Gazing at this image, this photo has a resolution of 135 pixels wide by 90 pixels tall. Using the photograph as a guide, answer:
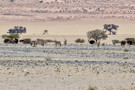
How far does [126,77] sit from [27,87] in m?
7.06

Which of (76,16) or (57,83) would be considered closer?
(57,83)

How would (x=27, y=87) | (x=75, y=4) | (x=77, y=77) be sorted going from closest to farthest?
(x=27, y=87) → (x=77, y=77) → (x=75, y=4)

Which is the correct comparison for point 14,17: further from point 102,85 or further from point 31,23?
point 102,85

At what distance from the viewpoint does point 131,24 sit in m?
162

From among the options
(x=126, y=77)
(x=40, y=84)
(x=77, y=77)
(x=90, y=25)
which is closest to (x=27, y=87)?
(x=40, y=84)

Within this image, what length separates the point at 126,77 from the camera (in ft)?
85.3

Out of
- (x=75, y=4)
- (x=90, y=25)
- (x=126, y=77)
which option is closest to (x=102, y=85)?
(x=126, y=77)

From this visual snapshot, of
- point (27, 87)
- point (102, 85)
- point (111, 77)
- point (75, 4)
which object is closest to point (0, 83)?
point (27, 87)

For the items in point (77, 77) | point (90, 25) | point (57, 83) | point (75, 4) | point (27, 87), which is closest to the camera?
point (27, 87)

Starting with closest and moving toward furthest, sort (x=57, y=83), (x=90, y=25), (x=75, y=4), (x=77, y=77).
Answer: (x=57, y=83)
(x=77, y=77)
(x=90, y=25)
(x=75, y=4)

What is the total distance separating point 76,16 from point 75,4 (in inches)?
877

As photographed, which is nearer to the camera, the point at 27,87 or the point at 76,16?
the point at 27,87

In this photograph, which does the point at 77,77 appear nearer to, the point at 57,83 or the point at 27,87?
the point at 57,83

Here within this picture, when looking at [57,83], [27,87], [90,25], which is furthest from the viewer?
[90,25]
